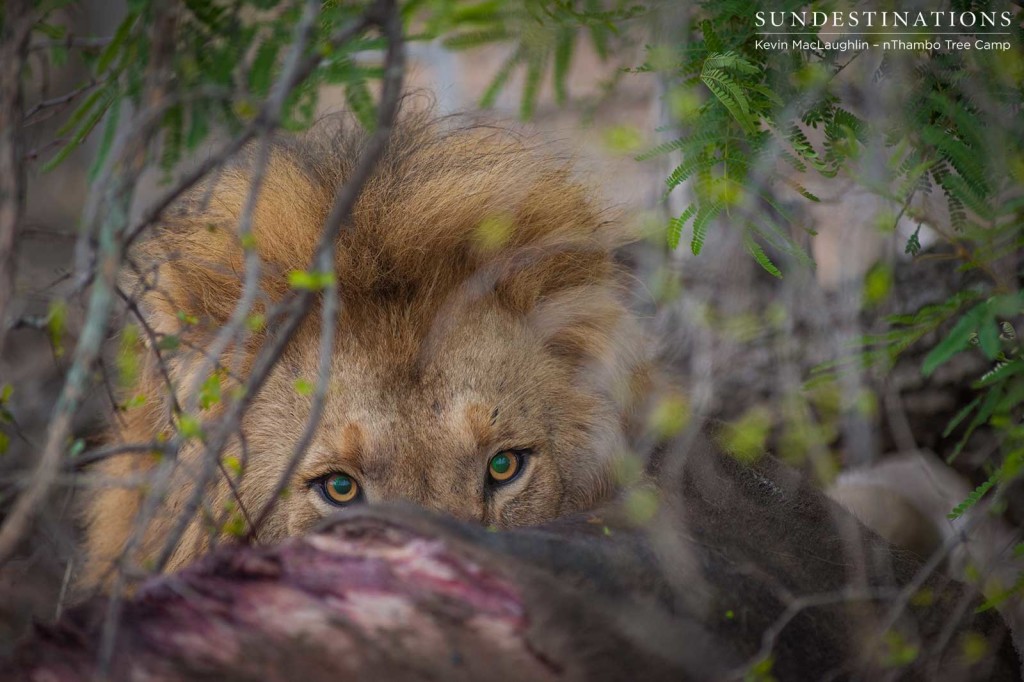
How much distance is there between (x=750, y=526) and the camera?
10.7 ft

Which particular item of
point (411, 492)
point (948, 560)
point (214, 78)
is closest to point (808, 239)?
point (948, 560)

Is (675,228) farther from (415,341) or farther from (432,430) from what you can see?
(432,430)

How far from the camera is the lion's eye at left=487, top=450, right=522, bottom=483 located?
3.40m

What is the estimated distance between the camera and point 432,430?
3.27 m

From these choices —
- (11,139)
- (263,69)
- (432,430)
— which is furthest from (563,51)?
(11,139)

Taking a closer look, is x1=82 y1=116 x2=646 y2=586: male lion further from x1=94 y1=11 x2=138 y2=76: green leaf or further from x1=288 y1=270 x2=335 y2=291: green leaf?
x1=288 y1=270 x2=335 y2=291: green leaf

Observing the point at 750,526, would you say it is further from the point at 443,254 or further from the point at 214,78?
the point at 214,78

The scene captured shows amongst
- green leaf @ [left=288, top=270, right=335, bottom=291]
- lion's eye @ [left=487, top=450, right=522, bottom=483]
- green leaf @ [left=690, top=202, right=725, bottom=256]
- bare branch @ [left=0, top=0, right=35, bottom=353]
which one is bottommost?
lion's eye @ [left=487, top=450, right=522, bottom=483]

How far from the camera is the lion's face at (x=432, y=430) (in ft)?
10.7

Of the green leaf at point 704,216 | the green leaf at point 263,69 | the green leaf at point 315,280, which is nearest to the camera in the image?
the green leaf at point 315,280

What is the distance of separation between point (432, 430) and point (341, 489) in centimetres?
37

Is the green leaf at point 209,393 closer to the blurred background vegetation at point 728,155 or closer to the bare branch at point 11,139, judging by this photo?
the blurred background vegetation at point 728,155

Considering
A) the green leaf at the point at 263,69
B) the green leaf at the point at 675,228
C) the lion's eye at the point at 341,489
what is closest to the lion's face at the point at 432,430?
the lion's eye at the point at 341,489

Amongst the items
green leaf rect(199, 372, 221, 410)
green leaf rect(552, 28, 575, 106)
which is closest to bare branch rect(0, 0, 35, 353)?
green leaf rect(199, 372, 221, 410)
